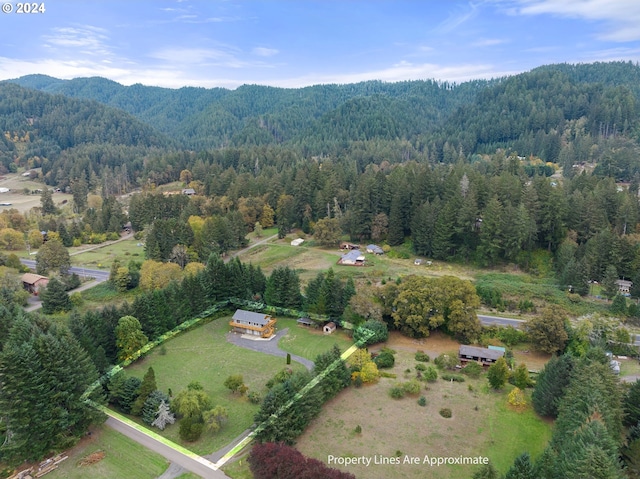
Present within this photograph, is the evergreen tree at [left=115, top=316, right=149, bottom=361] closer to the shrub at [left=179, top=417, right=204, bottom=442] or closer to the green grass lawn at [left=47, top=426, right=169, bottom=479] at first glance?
the green grass lawn at [left=47, top=426, right=169, bottom=479]

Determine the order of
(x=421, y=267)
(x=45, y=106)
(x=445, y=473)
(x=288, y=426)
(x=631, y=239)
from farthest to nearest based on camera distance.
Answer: (x=45, y=106)
(x=421, y=267)
(x=631, y=239)
(x=288, y=426)
(x=445, y=473)

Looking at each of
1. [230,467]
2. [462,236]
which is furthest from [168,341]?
[462,236]

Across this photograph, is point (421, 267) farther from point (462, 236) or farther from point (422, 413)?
point (422, 413)

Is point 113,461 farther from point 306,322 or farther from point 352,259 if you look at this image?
point 352,259

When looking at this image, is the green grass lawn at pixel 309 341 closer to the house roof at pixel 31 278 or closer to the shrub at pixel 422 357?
the shrub at pixel 422 357

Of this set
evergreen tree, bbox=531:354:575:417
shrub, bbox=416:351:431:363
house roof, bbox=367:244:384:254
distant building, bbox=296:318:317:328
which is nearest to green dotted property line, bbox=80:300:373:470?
shrub, bbox=416:351:431:363
